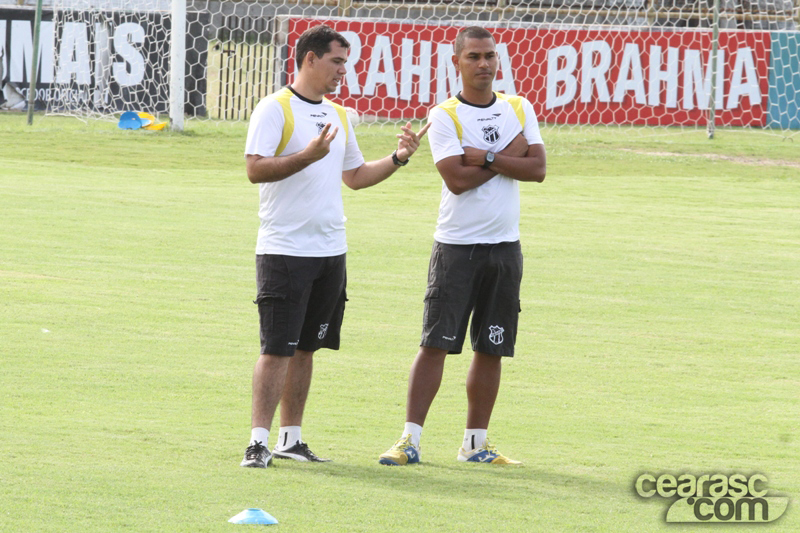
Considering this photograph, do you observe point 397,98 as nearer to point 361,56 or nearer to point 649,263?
point 361,56

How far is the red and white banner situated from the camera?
23.4 m

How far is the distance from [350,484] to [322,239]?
1.11 meters

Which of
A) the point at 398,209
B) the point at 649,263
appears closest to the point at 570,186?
the point at 398,209

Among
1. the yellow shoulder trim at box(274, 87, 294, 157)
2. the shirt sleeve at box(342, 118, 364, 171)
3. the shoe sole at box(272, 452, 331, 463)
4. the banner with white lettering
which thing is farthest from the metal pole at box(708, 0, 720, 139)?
the shoe sole at box(272, 452, 331, 463)

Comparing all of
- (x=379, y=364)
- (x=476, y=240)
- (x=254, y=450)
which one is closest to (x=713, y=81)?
(x=379, y=364)

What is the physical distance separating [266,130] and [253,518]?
1810mm

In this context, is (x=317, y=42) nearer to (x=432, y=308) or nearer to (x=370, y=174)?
(x=370, y=174)

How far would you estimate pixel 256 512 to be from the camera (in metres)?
4.41

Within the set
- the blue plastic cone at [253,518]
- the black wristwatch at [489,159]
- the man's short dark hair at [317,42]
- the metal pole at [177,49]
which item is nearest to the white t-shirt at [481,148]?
the black wristwatch at [489,159]

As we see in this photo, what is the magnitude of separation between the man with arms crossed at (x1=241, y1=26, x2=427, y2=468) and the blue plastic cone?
3.05ft

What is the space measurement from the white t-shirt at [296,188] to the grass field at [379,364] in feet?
3.19

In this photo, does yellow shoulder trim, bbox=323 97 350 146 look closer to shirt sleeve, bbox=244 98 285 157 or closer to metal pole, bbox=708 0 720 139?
shirt sleeve, bbox=244 98 285 157

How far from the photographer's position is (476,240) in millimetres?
5727

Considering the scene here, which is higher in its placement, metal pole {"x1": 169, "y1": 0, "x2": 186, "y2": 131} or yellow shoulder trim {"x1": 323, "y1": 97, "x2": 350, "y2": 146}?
metal pole {"x1": 169, "y1": 0, "x2": 186, "y2": 131}
